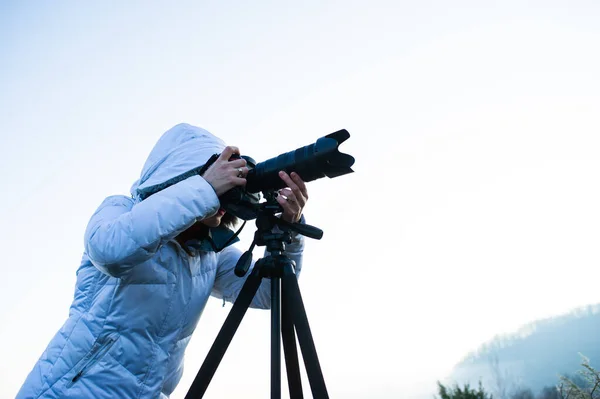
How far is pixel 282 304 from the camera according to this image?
1421mm

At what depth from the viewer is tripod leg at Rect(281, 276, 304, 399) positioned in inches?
54.5

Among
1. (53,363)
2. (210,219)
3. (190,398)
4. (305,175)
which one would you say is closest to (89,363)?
(53,363)

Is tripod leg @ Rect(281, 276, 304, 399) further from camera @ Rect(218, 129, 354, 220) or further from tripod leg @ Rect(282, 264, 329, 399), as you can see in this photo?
camera @ Rect(218, 129, 354, 220)

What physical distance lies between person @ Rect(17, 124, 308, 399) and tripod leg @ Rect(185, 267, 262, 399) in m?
0.31

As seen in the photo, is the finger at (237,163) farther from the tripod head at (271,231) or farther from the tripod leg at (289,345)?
the tripod leg at (289,345)

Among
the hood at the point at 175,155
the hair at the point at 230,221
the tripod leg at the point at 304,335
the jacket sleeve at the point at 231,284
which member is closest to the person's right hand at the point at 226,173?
the hood at the point at 175,155

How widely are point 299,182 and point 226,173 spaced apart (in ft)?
0.97

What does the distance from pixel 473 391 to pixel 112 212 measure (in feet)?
24.6

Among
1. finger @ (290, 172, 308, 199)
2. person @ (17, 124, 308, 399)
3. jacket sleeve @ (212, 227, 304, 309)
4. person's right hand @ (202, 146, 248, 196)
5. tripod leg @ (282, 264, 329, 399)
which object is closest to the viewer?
tripod leg @ (282, 264, 329, 399)

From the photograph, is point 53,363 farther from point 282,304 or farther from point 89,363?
point 282,304

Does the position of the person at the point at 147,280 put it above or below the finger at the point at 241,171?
below

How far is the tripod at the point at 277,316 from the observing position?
4.10 ft

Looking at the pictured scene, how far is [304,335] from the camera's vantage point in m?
1.27

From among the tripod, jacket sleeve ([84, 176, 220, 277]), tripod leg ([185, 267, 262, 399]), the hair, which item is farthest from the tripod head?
the hair
